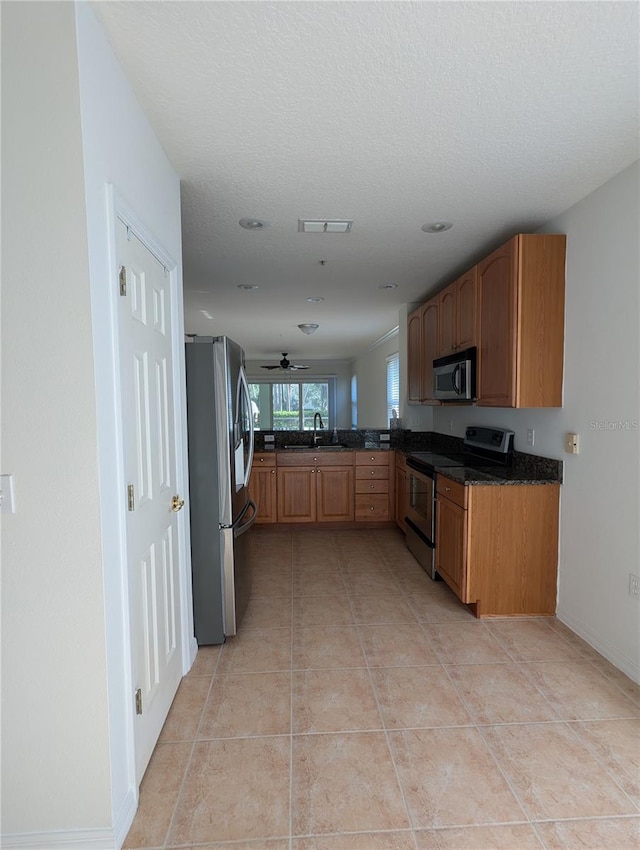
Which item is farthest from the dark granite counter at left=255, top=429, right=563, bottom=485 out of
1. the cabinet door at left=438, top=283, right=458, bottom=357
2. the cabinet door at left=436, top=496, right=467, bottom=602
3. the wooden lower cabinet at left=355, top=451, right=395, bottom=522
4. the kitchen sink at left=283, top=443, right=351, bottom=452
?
the cabinet door at left=438, top=283, right=458, bottom=357

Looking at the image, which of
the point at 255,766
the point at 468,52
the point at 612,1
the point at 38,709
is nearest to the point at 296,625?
the point at 255,766

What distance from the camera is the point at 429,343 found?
4137mm

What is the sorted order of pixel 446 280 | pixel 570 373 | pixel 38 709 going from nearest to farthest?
pixel 38 709
pixel 570 373
pixel 446 280

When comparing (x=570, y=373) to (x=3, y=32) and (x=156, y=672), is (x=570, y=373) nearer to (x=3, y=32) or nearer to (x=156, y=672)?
(x=156, y=672)

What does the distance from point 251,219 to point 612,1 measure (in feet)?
6.04

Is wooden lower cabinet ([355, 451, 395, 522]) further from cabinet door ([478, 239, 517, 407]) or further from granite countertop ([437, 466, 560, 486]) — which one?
cabinet door ([478, 239, 517, 407])

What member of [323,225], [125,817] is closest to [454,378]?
[323,225]

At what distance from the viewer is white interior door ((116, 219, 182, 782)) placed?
1520 mm

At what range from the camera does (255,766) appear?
5.49 feet

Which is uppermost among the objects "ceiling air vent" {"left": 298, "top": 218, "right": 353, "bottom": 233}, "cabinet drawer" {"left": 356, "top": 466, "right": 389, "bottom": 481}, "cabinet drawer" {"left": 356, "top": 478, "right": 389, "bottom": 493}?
"ceiling air vent" {"left": 298, "top": 218, "right": 353, "bottom": 233}

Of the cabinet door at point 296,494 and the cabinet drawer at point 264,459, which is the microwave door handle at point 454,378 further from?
the cabinet drawer at point 264,459

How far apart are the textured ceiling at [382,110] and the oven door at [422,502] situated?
175 centimetres

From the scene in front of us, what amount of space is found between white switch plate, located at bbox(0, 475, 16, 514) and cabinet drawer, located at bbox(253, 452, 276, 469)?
3346mm

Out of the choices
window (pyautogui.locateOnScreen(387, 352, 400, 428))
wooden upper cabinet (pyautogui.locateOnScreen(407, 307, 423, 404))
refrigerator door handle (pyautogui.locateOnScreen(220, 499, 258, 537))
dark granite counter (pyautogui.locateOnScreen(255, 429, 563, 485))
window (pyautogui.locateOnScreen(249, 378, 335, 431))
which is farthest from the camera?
window (pyautogui.locateOnScreen(249, 378, 335, 431))
